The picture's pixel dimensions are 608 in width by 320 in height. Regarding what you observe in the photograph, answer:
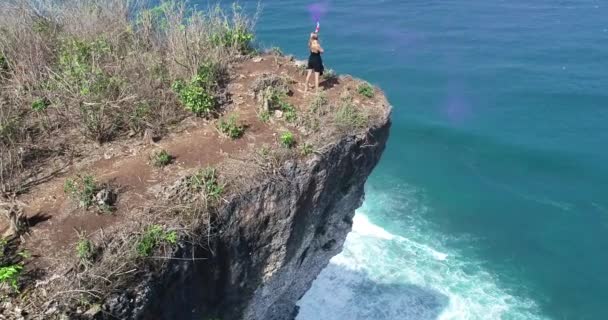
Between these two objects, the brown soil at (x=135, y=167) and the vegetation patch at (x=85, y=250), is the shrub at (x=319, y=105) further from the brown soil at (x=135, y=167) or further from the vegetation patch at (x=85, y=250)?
the vegetation patch at (x=85, y=250)

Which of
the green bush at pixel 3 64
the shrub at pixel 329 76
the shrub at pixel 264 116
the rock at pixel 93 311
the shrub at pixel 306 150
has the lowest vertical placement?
the rock at pixel 93 311

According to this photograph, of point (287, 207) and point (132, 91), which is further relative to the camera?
point (132, 91)

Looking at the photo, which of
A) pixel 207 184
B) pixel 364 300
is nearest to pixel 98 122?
pixel 207 184

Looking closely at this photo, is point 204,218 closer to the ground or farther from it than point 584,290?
farther from it

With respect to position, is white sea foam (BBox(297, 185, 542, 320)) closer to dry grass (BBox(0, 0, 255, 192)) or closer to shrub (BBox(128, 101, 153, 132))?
dry grass (BBox(0, 0, 255, 192))

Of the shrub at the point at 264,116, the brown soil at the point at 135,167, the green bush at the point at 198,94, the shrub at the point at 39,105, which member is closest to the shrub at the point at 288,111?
the brown soil at the point at 135,167

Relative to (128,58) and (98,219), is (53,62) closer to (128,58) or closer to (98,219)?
(128,58)

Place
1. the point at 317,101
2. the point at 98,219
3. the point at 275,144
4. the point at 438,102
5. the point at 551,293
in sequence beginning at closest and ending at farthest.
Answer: the point at 98,219
the point at 275,144
the point at 317,101
the point at 551,293
the point at 438,102

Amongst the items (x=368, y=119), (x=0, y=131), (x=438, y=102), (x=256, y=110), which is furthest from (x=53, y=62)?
(x=438, y=102)
